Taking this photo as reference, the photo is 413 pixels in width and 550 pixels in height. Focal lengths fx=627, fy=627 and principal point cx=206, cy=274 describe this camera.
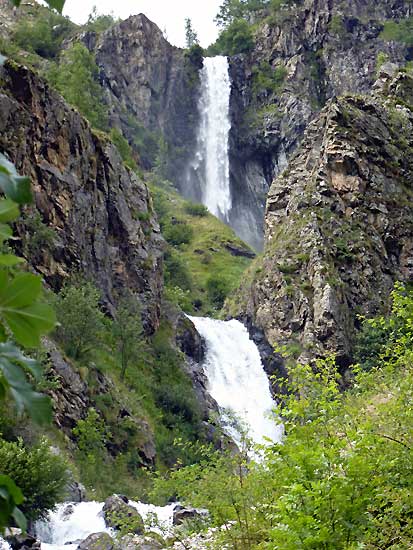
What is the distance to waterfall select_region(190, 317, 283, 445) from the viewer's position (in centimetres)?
3266

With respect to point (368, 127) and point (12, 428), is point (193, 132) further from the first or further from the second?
point (12, 428)

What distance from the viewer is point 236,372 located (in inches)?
1412

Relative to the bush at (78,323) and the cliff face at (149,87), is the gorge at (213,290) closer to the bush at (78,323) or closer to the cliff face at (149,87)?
the bush at (78,323)

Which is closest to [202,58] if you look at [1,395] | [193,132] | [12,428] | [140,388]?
[193,132]

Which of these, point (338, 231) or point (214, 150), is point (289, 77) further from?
point (338, 231)

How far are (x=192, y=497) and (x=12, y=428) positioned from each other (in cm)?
961

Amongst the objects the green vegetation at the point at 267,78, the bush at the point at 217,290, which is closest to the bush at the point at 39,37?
the green vegetation at the point at 267,78

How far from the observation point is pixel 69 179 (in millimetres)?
28562

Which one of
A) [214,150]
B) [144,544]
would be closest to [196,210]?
[214,150]

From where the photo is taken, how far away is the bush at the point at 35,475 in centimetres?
1298

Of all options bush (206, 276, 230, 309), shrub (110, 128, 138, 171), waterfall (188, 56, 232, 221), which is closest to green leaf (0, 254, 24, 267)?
shrub (110, 128, 138, 171)

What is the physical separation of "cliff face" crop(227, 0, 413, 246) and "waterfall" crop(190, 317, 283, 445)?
3358 cm

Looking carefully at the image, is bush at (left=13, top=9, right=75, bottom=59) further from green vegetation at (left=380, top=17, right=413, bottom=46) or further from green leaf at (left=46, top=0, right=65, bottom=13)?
green leaf at (left=46, top=0, right=65, bottom=13)

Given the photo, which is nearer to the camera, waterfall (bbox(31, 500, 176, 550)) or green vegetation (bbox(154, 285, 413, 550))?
green vegetation (bbox(154, 285, 413, 550))
